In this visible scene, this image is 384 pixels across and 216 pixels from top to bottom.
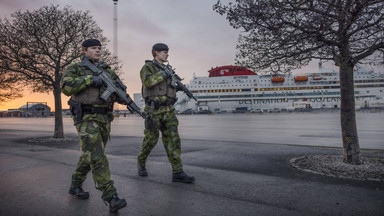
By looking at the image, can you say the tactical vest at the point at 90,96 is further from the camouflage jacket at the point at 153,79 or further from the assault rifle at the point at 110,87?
the camouflage jacket at the point at 153,79

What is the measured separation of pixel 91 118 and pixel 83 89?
0.39m

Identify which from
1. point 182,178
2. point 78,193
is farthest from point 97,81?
point 182,178

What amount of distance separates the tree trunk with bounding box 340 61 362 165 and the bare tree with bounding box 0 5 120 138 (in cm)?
1042

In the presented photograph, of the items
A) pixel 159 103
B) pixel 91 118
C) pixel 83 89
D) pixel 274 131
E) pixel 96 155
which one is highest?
pixel 83 89

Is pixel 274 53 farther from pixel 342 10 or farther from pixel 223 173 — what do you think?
pixel 223 173

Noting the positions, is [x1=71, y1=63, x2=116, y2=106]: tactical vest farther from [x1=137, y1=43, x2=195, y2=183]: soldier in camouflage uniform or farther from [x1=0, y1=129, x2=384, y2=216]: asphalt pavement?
[x1=0, y1=129, x2=384, y2=216]: asphalt pavement

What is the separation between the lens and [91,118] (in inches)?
125

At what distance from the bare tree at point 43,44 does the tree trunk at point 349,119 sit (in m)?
10.4

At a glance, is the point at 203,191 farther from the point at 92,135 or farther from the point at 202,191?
the point at 92,135

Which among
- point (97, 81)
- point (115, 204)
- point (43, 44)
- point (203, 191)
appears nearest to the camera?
point (115, 204)

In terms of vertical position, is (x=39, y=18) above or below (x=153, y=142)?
above

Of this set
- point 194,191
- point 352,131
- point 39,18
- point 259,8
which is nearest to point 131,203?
point 194,191

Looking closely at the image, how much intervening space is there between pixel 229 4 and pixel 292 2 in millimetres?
1213

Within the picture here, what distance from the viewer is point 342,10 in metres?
4.02
